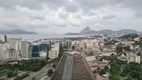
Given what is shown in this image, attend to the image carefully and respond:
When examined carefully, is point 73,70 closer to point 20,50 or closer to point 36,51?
point 20,50

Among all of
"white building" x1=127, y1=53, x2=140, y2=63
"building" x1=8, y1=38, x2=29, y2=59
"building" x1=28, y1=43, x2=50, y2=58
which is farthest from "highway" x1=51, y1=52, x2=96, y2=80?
"building" x1=8, y1=38, x2=29, y2=59

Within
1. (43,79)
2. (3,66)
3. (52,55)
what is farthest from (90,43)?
(43,79)

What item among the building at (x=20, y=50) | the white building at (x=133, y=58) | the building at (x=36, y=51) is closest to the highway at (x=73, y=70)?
the white building at (x=133, y=58)

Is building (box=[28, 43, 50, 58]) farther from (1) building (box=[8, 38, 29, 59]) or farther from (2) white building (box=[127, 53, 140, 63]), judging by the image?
(2) white building (box=[127, 53, 140, 63])

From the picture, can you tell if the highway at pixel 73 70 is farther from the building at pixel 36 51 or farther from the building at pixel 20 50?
the building at pixel 20 50

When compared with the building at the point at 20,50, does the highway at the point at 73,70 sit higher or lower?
higher

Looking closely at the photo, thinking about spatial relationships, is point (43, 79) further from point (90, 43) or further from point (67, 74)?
point (90, 43)

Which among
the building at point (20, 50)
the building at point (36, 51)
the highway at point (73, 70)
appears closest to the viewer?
the highway at point (73, 70)

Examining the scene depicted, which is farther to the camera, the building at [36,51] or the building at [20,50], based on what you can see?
the building at [36,51]

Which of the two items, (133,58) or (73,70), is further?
(133,58)

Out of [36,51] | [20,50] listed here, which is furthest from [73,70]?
[36,51]

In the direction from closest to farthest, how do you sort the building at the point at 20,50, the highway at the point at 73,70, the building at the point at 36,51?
the highway at the point at 73,70 → the building at the point at 20,50 → the building at the point at 36,51
